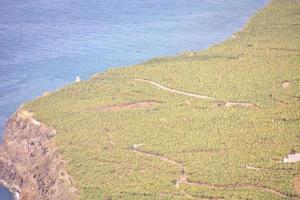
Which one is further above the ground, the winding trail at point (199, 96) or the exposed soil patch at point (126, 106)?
the winding trail at point (199, 96)

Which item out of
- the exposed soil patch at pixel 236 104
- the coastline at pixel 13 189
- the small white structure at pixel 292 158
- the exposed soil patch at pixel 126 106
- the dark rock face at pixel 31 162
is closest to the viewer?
the small white structure at pixel 292 158

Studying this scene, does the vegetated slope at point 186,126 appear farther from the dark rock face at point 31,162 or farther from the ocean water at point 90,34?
the ocean water at point 90,34

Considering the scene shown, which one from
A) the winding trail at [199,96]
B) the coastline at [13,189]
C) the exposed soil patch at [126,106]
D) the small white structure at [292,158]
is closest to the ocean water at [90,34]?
the coastline at [13,189]

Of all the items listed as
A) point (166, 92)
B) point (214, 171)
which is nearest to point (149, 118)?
point (166, 92)

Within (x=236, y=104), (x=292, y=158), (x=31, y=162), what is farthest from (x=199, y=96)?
(x=31, y=162)

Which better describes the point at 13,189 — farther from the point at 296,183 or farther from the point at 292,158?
the point at 296,183

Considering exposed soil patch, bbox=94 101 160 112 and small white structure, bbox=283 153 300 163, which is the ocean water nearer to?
exposed soil patch, bbox=94 101 160 112

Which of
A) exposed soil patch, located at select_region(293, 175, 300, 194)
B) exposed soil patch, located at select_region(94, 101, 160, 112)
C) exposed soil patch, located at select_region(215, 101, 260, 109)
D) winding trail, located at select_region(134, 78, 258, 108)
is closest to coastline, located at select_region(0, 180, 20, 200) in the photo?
exposed soil patch, located at select_region(94, 101, 160, 112)
